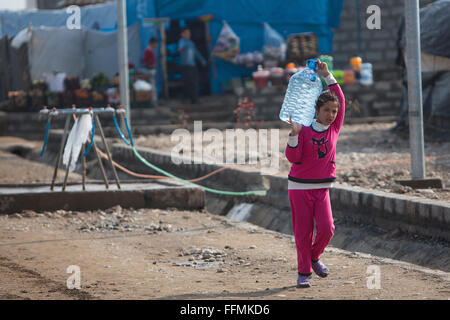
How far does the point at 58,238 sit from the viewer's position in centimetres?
767

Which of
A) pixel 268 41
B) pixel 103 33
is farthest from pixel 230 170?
→ pixel 103 33

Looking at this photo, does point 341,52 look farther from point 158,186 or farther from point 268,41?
point 158,186

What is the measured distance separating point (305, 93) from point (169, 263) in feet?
6.54

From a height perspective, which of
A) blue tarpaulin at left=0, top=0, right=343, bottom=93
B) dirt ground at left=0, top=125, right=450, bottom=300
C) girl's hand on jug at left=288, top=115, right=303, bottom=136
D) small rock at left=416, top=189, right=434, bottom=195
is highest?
blue tarpaulin at left=0, top=0, right=343, bottom=93

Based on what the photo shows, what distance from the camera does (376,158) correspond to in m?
11.6

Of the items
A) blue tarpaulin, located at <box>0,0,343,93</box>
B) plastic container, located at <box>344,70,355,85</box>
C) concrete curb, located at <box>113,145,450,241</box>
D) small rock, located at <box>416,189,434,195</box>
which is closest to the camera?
concrete curb, located at <box>113,145,450,241</box>

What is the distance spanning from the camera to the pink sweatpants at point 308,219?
531cm

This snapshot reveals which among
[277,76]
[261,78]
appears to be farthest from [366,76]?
[261,78]

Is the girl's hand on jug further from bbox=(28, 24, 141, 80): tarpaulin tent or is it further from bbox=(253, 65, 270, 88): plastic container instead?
bbox=(28, 24, 141, 80): tarpaulin tent

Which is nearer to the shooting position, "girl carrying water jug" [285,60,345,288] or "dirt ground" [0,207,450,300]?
"dirt ground" [0,207,450,300]

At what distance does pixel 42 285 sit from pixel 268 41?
52.4 feet

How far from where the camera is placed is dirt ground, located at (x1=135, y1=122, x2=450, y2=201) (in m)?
9.03

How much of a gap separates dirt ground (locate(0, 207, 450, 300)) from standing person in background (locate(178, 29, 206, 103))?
428 inches

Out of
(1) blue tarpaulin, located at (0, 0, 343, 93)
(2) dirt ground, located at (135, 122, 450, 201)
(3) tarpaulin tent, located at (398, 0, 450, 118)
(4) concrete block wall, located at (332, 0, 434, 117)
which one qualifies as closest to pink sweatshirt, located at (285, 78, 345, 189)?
(2) dirt ground, located at (135, 122, 450, 201)
